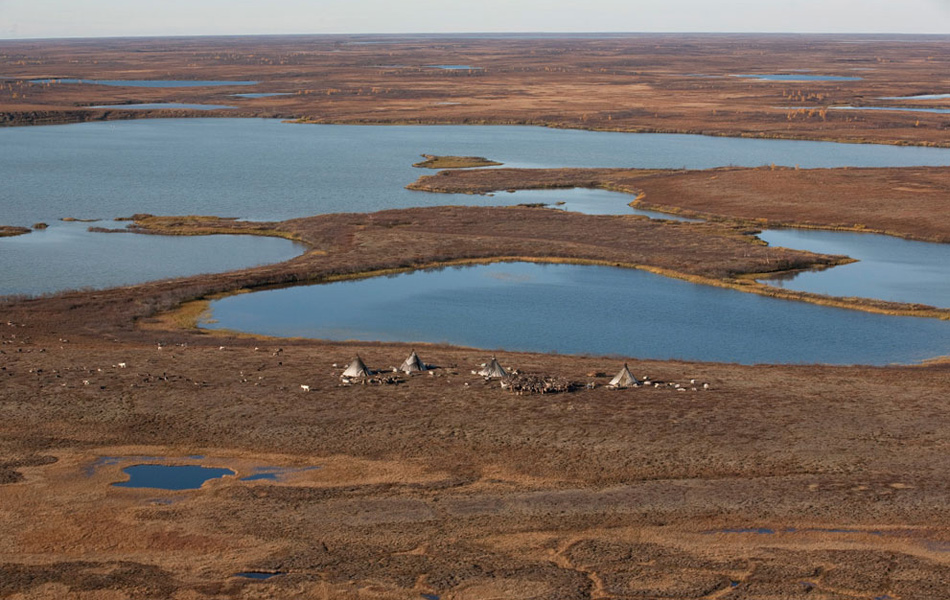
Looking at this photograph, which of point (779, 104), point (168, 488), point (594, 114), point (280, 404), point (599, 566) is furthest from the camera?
point (779, 104)

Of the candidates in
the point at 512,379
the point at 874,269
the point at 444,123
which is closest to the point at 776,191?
the point at 874,269

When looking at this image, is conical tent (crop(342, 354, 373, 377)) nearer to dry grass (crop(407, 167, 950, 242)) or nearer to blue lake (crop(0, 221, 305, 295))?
blue lake (crop(0, 221, 305, 295))

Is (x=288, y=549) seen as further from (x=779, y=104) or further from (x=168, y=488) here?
(x=779, y=104)

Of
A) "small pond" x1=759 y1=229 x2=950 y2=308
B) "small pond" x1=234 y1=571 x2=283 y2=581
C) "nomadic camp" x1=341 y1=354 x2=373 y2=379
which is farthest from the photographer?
"small pond" x1=759 y1=229 x2=950 y2=308

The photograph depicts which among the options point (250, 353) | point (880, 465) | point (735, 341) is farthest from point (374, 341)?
point (880, 465)

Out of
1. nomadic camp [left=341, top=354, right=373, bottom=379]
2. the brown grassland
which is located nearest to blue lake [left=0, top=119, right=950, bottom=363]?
the brown grassland

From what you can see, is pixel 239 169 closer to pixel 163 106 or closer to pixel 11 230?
pixel 11 230

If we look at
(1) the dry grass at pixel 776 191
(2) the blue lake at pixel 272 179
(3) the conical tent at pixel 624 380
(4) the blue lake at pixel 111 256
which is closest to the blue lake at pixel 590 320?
(2) the blue lake at pixel 272 179
